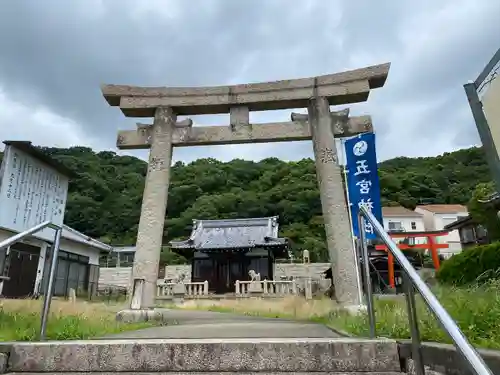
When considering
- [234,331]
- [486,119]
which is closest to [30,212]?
[234,331]

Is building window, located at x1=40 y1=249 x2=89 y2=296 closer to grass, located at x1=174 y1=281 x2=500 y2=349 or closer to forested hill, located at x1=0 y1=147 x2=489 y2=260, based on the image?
grass, located at x1=174 y1=281 x2=500 y2=349

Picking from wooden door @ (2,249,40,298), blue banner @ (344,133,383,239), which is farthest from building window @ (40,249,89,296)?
blue banner @ (344,133,383,239)

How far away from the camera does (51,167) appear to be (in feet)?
36.6

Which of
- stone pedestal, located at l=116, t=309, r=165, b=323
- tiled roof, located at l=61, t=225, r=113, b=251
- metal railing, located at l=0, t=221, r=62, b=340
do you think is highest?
tiled roof, located at l=61, t=225, r=113, b=251

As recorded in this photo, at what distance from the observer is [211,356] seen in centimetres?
282

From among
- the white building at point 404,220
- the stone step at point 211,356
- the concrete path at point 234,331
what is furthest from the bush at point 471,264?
the white building at point 404,220

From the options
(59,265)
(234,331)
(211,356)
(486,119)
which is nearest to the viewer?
(486,119)

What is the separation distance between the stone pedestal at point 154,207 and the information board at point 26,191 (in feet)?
8.51

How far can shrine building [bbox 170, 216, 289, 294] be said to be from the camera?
23.2 metres

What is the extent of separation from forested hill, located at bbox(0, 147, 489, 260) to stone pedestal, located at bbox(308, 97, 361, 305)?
26.4 m

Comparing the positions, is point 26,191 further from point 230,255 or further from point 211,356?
point 230,255

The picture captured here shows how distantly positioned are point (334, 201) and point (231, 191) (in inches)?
1434

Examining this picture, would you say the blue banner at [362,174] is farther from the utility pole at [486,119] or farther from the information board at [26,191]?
the information board at [26,191]

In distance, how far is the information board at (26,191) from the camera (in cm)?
933
